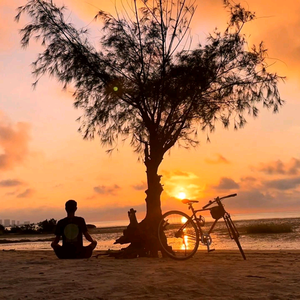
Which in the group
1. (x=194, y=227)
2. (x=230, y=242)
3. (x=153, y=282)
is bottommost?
(x=230, y=242)

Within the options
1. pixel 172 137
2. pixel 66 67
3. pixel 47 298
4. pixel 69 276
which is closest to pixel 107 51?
pixel 66 67

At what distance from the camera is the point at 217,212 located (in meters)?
9.60

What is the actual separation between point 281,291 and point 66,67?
9.51 m

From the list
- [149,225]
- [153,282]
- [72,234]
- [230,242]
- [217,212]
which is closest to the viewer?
[153,282]

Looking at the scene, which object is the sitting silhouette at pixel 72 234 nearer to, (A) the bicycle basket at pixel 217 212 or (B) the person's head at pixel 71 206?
(B) the person's head at pixel 71 206

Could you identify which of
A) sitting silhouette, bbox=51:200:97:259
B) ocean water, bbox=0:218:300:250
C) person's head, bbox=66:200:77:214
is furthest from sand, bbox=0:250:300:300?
Result: ocean water, bbox=0:218:300:250

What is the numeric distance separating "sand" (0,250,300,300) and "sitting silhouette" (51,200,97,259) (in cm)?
148

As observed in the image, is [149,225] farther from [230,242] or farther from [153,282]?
[230,242]

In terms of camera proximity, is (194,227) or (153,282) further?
(194,227)

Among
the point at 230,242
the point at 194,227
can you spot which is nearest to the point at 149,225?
the point at 194,227

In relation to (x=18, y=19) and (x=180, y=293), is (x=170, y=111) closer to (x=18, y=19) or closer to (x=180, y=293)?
(x=18, y=19)

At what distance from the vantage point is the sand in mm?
5215

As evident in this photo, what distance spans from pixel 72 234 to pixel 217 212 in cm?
332

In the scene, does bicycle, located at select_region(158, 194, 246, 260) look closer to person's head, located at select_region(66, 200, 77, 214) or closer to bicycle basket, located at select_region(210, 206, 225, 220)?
bicycle basket, located at select_region(210, 206, 225, 220)
